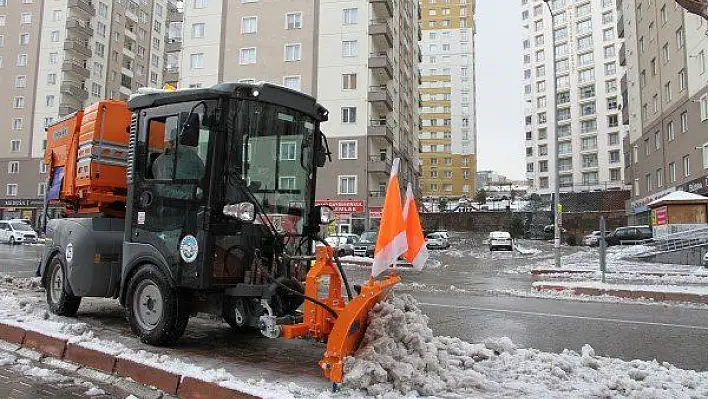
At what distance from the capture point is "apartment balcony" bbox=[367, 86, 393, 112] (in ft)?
146

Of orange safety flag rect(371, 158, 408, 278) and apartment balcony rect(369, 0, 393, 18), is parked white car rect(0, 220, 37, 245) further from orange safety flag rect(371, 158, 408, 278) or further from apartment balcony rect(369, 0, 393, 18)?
orange safety flag rect(371, 158, 408, 278)

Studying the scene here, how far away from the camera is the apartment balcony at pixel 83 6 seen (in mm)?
60688

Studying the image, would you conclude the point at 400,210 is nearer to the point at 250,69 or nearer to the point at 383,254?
the point at 383,254

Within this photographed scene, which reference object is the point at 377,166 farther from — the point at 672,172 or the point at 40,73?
the point at 40,73

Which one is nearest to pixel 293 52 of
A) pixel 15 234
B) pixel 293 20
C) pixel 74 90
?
pixel 293 20

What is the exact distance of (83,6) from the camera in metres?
61.5

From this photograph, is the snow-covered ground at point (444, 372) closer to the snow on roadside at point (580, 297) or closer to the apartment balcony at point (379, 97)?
the snow on roadside at point (580, 297)

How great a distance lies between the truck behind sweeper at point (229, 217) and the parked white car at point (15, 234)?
34.6 metres

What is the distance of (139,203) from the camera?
6.16 metres

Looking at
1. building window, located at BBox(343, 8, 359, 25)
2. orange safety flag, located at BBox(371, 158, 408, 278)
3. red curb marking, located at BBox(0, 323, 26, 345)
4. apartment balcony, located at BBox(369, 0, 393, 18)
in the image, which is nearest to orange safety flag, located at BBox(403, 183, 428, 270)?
orange safety flag, located at BBox(371, 158, 408, 278)

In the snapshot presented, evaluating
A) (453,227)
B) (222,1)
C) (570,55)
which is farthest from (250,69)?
(570,55)

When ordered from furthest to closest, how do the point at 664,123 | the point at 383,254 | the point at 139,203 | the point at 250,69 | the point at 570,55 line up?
the point at 570,55
the point at 250,69
the point at 664,123
the point at 139,203
the point at 383,254

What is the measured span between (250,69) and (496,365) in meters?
44.1

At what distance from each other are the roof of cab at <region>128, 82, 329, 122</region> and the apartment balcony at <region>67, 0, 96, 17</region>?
211 feet
